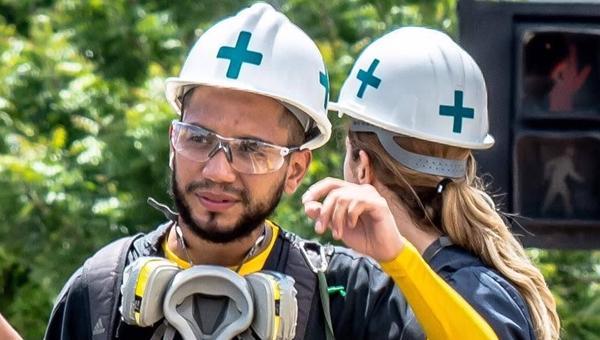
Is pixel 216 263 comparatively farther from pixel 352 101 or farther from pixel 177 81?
pixel 352 101

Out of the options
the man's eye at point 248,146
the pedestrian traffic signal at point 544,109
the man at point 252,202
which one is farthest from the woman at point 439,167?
the pedestrian traffic signal at point 544,109

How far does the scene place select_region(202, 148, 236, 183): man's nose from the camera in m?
3.19

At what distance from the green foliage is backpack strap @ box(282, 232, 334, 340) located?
2775 millimetres

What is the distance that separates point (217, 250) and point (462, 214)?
0.75 metres

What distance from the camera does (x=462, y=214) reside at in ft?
12.6

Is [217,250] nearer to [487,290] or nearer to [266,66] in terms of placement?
[266,66]

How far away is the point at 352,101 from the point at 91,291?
1.01 m

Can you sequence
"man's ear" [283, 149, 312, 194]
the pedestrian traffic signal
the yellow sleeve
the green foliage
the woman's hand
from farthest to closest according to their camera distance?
the green foliage → the pedestrian traffic signal → "man's ear" [283, 149, 312, 194] → the yellow sleeve → the woman's hand

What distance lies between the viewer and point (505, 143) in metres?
5.27

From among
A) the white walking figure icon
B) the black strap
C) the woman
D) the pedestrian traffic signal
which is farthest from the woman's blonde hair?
the white walking figure icon

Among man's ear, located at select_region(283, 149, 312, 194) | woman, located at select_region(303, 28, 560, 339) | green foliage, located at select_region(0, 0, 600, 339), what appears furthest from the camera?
green foliage, located at select_region(0, 0, 600, 339)

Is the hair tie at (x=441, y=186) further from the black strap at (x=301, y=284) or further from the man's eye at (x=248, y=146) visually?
the man's eye at (x=248, y=146)

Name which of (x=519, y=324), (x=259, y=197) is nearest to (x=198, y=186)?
(x=259, y=197)

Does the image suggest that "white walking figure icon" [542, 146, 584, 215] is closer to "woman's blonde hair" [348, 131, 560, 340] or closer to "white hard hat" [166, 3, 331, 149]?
"woman's blonde hair" [348, 131, 560, 340]
